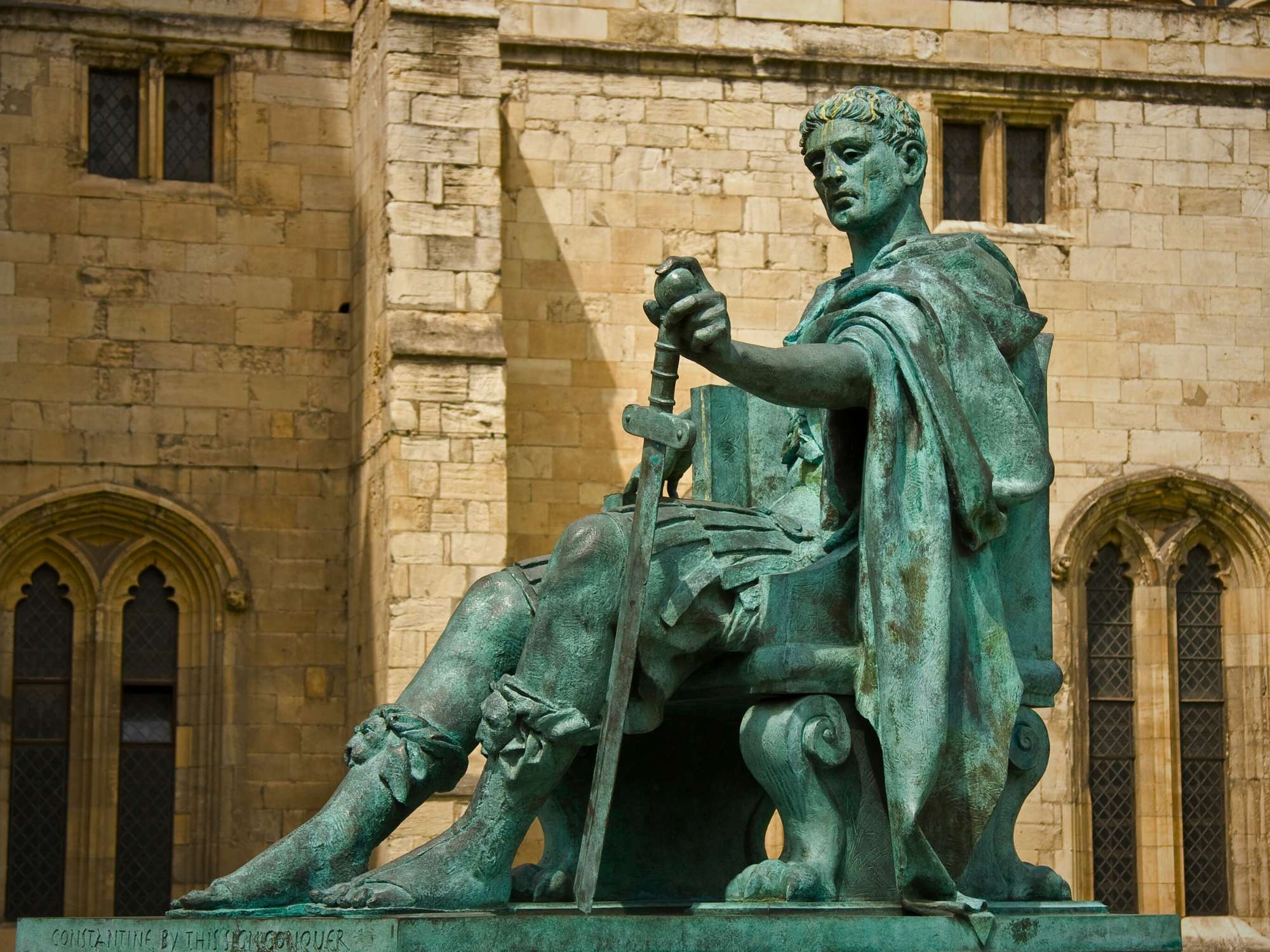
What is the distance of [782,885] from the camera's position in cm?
529

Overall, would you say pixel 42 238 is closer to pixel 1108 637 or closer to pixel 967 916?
pixel 1108 637

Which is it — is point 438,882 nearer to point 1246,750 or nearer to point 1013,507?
point 1013,507

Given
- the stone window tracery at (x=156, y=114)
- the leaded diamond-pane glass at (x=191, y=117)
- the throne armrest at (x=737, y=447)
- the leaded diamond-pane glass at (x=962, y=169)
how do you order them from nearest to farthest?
the throne armrest at (x=737, y=447) → the stone window tracery at (x=156, y=114) → the leaded diamond-pane glass at (x=191, y=117) → the leaded diamond-pane glass at (x=962, y=169)

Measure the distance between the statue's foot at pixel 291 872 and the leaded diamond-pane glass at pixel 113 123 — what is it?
11.8 meters

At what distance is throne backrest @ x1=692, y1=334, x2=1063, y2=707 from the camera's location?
18.9 feet

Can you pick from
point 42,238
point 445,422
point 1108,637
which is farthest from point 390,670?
point 1108,637

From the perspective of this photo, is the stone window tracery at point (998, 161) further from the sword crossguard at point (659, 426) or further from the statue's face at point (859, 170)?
the sword crossguard at point (659, 426)

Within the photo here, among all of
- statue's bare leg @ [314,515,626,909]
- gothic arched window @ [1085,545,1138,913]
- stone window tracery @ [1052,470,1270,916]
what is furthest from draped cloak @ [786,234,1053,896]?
gothic arched window @ [1085,545,1138,913]

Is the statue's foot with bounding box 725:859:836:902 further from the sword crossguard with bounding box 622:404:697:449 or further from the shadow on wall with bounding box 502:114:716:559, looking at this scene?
the shadow on wall with bounding box 502:114:716:559

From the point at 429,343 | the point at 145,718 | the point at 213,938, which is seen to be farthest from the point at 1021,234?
the point at 213,938

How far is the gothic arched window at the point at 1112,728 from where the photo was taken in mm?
17062

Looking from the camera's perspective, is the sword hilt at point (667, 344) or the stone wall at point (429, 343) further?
the stone wall at point (429, 343)

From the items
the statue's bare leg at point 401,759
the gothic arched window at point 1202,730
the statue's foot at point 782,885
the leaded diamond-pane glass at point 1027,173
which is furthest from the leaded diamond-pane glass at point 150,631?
the statue's foot at point 782,885

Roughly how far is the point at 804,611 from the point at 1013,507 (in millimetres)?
510
